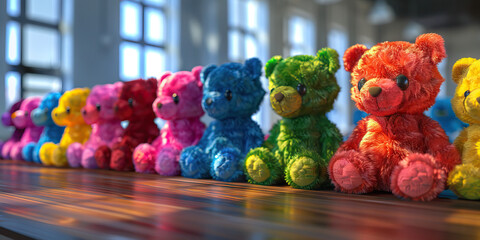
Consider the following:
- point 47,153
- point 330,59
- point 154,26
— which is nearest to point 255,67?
point 330,59

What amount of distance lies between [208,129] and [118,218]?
950 millimetres

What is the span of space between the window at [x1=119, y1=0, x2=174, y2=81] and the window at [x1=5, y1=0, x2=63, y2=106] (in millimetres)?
926

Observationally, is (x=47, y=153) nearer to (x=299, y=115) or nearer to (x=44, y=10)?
(x=299, y=115)

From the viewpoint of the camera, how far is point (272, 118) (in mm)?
7855

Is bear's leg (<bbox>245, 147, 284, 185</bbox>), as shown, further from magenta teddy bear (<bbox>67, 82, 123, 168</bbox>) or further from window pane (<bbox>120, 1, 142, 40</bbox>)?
window pane (<bbox>120, 1, 142, 40</bbox>)

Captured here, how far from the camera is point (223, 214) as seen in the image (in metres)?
0.95

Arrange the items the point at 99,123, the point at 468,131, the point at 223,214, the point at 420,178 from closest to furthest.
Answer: the point at 223,214 → the point at 420,178 → the point at 468,131 → the point at 99,123

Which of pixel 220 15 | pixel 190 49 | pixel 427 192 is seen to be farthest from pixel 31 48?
pixel 427 192

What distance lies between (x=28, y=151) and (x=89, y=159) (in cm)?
86

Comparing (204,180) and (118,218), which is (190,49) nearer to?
(204,180)

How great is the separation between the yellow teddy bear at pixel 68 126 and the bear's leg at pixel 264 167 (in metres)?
1.43

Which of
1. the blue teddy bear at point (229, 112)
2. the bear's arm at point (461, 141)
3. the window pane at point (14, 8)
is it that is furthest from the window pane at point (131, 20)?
the bear's arm at point (461, 141)

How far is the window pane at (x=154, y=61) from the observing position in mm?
6520

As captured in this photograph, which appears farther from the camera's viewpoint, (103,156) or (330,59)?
(103,156)
